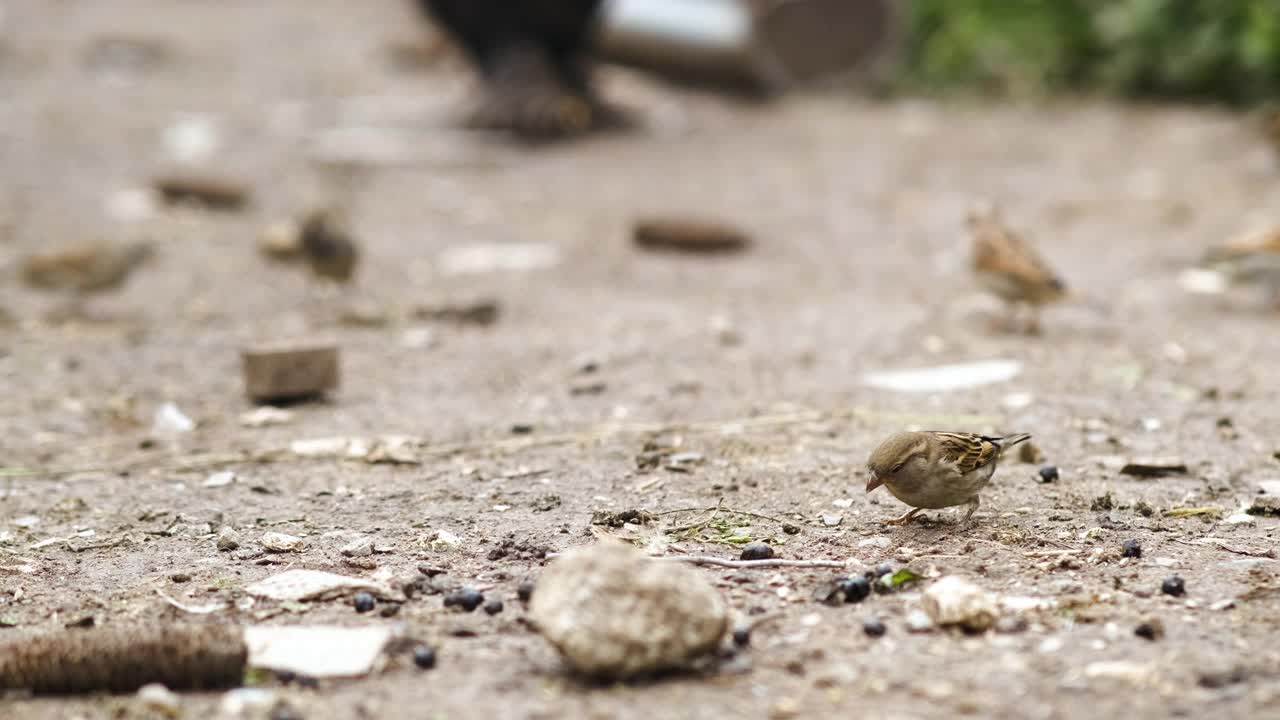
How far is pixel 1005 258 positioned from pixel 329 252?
3.05 m

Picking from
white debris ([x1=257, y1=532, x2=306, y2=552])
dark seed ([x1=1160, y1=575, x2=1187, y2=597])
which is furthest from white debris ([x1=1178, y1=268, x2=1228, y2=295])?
white debris ([x1=257, y1=532, x2=306, y2=552])

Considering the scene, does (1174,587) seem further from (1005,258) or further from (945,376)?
(1005,258)

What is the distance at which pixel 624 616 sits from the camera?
2.80 metres

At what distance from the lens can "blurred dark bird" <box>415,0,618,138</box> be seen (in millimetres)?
10414

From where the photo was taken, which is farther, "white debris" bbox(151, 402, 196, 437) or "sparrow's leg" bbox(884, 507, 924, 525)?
"white debris" bbox(151, 402, 196, 437)

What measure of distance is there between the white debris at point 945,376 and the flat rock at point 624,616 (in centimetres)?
253

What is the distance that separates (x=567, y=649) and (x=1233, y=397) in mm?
3065

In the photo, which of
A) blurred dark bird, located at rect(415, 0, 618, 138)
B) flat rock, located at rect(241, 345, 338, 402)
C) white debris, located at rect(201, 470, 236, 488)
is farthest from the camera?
blurred dark bird, located at rect(415, 0, 618, 138)

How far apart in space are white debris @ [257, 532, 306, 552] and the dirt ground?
0.04m

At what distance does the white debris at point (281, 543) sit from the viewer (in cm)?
376

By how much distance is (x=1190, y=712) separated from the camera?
268cm

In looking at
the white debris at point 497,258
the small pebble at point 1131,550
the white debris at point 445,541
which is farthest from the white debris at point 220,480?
the white debris at point 497,258

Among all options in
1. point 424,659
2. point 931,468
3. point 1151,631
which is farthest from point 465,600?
point 1151,631

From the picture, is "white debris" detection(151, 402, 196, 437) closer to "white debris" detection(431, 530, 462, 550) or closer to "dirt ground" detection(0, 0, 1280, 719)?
"dirt ground" detection(0, 0, 1280, 719)
